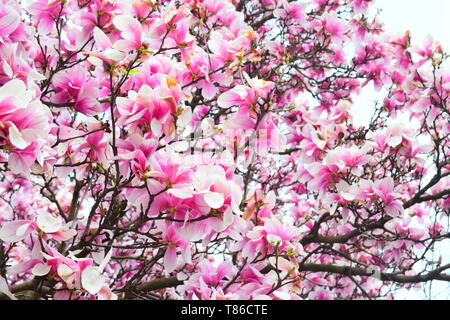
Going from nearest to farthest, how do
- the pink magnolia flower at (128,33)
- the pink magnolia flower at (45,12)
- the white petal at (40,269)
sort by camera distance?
the white petal at (40,269)
the pink magnolia flower at (128,33)
the pink magnolia flower at (45,12)

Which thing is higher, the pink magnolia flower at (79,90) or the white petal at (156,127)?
the pink magnolia flower at (79,90)

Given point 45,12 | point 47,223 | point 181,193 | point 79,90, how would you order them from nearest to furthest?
point 181,193 → point 47,223 → point 79,90 → point 45,12

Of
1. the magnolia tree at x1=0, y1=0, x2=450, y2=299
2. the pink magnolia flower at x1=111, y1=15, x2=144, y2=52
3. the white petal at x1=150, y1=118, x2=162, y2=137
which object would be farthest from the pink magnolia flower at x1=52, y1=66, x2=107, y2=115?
the white petal at x1=150, y1=118, x2=162, y2=137

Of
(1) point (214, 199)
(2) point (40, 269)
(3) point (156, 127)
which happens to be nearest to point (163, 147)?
(3) point (156, 127)

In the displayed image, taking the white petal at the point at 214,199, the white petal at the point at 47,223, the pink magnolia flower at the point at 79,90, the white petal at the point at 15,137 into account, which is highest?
the pink magnolia flower at the point at 79,90

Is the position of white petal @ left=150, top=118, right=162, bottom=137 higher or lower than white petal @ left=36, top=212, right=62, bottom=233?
higher

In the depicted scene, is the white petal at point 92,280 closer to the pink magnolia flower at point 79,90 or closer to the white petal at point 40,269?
the white petal at point 40,269

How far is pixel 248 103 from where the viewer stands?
1.86m

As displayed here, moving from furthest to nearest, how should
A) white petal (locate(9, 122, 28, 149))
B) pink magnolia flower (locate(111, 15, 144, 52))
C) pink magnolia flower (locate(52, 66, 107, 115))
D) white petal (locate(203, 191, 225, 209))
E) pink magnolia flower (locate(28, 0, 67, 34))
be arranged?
pink magnolia flower (locate(28, 0, 67, 34))
pink magnolia flower (locate(52, 66, 107, 115))
pink magnolia flower (locate(111, 15, 144, 52))
white petal (locate(203, 191, 225, 209))
white petal (locate(9, 122, 28, 149))

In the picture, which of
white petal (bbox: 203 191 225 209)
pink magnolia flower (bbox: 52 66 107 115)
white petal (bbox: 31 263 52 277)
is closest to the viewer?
white petal (bbox: 203 191 225 209)

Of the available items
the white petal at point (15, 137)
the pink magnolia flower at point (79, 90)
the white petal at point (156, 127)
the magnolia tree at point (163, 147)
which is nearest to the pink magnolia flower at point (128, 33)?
the magnolia tree at point (163, 147)

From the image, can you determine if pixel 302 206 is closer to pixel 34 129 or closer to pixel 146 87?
pixel 146 87

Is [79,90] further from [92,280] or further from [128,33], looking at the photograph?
[92,280]

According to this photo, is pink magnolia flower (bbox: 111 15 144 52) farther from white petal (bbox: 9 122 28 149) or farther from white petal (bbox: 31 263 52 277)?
white petal (bbox: 31 263 52 277)
